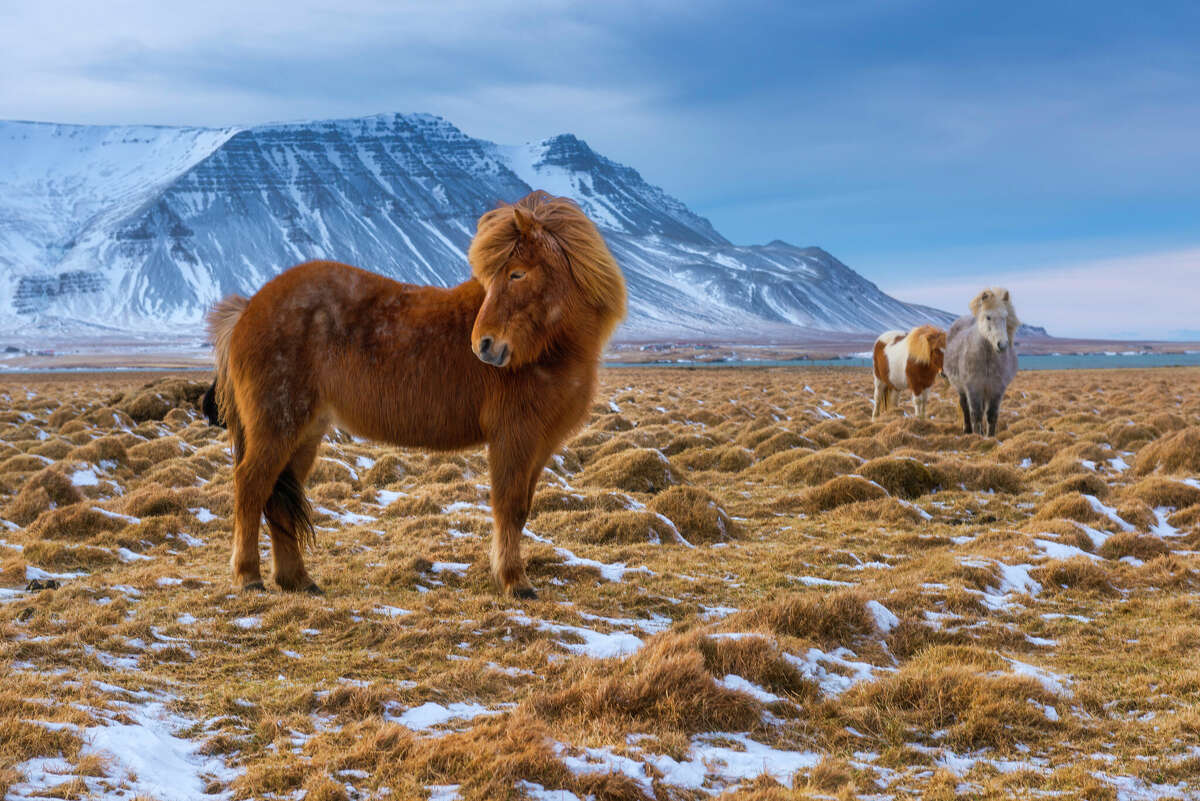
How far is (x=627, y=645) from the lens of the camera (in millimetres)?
5273

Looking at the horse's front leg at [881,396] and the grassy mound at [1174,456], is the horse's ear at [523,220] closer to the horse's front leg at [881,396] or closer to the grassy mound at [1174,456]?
the grassy mound at [1174,456]

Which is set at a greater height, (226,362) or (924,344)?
(924,344)

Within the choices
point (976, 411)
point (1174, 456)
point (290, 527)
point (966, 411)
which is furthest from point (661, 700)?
point (966, 411)

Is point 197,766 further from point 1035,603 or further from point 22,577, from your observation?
point 1035,603

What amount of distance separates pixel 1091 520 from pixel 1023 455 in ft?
16.4

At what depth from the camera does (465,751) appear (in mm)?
3533

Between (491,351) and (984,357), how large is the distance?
1207cm

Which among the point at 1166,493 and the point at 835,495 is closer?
the point at 1166,493

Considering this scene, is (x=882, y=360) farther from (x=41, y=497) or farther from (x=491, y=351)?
(x=41, y=497)

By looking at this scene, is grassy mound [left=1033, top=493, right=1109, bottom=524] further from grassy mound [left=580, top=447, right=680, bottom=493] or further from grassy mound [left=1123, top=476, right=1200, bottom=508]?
grassy mound [left=580, top=447, right=680, bottom=493]

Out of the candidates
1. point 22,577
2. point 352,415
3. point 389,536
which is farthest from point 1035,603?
point 22,577

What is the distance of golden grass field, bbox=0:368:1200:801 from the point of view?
351cm

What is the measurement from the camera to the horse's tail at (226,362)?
686 centimetres

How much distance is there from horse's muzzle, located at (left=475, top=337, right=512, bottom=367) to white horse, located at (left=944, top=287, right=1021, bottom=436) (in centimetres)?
1159
